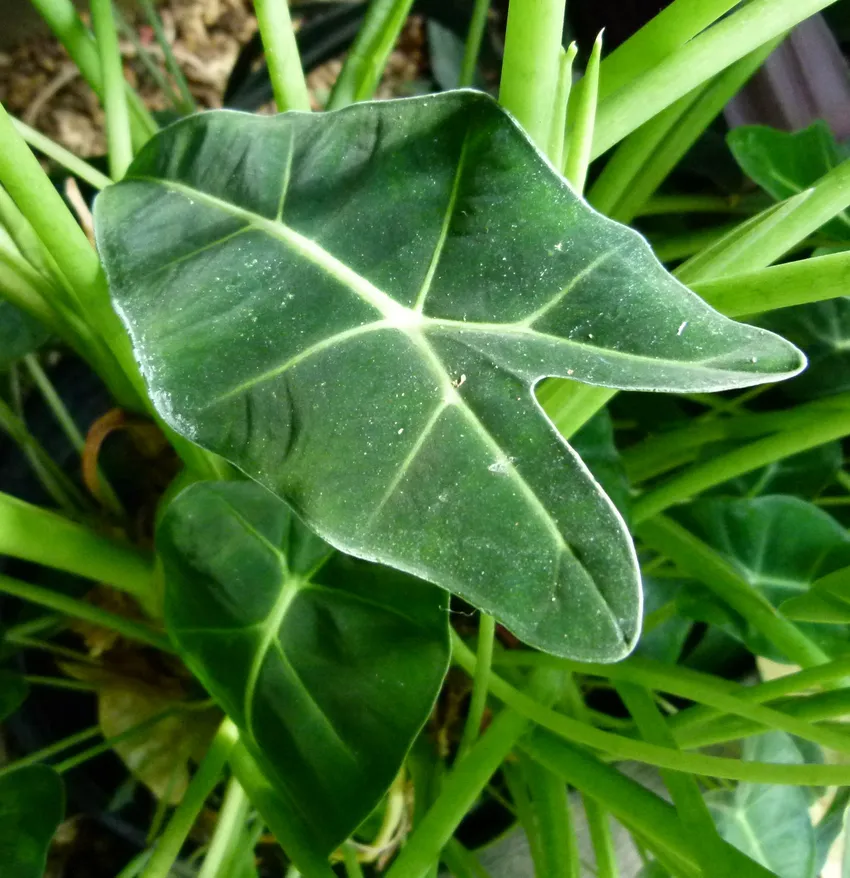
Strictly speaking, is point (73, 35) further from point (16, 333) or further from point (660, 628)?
point (660, 628)

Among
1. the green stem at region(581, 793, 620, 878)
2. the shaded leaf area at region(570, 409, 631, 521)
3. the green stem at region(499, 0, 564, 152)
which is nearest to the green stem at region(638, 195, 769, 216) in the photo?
the shaded leaf area at region(570, 409, 631, 521)

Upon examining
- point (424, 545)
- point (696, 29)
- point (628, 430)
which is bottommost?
point (628, 430)

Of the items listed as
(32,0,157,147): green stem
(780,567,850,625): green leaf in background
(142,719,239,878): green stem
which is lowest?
(142,719,239,878): green stem

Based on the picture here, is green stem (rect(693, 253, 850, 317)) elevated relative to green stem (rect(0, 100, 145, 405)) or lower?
lower

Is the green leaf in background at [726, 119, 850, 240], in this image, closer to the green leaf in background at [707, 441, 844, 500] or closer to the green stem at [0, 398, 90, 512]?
the green leaf in background at [707, 441, 844, 500]

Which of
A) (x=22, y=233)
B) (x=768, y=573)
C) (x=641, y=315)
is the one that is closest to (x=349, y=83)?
(x=22, y=233)

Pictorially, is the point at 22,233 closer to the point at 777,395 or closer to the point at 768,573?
the point at 768,573
